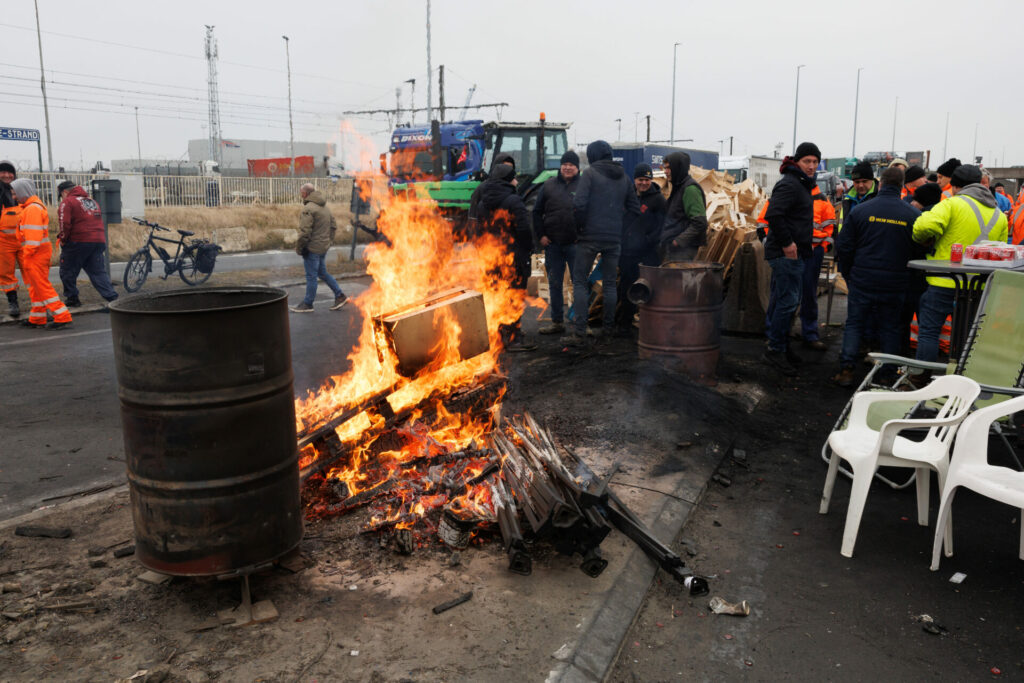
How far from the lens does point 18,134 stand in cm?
2241

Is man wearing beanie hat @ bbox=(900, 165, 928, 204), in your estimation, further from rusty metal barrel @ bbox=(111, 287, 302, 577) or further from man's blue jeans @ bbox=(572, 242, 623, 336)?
rusty metal barrel @ bbox=(111, 287, 302, 577)

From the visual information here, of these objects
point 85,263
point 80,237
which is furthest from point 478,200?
point 85,263

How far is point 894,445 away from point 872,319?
3.34 m

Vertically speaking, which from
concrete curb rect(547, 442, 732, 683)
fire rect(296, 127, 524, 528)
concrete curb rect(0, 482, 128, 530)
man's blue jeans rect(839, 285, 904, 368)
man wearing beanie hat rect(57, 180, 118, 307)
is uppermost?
man wearing beanie hat rect(57, 180, 118, 307)

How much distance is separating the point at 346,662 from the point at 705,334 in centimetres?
514

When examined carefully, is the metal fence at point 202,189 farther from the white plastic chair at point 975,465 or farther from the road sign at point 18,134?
the white plastic chair at point 975,465

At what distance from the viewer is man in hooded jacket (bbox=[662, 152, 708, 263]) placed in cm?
850

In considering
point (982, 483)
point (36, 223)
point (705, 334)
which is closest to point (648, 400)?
point (705, 334)

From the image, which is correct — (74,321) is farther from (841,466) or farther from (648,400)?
(841,466)

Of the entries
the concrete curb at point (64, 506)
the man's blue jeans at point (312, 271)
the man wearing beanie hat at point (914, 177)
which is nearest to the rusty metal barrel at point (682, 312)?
the man wearing beanie hat at point (914, 177)

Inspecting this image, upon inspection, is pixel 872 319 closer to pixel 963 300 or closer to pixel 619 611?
pixel 963 300

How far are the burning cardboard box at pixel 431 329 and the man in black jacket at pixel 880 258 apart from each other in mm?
3786

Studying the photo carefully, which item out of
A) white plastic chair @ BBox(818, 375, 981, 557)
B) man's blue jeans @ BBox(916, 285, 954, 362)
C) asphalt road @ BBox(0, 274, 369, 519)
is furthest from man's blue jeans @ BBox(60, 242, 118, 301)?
man's blue jeans @ BBox(916, 285, 954, 362)

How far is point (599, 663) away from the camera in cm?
320
